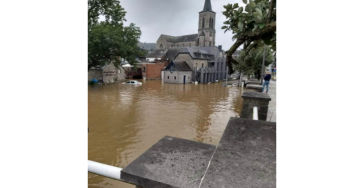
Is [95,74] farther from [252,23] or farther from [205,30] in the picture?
[205,30]

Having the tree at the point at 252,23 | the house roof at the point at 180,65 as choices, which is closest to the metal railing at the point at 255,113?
the tree at the point at 252,23

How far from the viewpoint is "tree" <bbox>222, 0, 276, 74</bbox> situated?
187 centimetres

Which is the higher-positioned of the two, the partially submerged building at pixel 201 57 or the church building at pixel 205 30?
the church building at pixel 205 30

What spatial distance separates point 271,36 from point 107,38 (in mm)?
21975

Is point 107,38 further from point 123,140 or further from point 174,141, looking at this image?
point 174,141

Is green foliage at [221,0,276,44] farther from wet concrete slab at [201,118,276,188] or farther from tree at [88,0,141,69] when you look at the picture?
tree at [88,0,141,69]

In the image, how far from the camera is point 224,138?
1.58m

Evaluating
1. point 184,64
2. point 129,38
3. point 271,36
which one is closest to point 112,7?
point 129,38

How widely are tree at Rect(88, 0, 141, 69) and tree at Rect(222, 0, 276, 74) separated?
20300 millimetres

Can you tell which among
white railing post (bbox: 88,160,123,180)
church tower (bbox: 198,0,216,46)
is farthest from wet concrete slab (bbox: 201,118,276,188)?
church tower (bbox: 198,0,216,46)

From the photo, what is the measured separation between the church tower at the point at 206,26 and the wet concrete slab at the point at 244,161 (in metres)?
63.1

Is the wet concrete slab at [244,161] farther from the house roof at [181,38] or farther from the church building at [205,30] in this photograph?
the house roof at [181,38]

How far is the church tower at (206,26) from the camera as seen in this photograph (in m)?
61.6

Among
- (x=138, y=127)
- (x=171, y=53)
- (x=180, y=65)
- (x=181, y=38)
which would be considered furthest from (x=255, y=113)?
(x=181, y=38)
